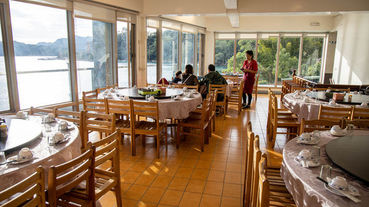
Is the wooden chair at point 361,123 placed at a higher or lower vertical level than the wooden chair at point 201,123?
higher

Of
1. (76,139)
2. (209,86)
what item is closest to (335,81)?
(209,86)

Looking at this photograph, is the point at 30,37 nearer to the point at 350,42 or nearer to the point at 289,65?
the point at 350,42

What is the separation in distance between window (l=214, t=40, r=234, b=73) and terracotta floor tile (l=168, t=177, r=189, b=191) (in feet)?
28.0

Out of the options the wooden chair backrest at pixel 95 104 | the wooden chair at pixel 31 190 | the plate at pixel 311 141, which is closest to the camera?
the wooden chair at pixel 31 190

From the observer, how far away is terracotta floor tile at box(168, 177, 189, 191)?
9.60 ft

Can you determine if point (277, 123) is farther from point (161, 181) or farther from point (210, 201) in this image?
point (161, 181)

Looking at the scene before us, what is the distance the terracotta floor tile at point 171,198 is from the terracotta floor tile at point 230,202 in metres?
0.46

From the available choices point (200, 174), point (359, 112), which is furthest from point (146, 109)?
point (359, 112)

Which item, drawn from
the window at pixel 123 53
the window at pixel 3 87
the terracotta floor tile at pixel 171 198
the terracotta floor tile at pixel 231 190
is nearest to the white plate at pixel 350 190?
the terracotta floor tile at pixel 231 190

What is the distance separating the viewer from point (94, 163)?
1.86m

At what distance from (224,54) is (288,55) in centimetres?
258

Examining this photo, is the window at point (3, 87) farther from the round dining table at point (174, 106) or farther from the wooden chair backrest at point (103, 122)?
the wooden chair backrest at point (103, 122)

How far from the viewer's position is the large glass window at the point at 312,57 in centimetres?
1033

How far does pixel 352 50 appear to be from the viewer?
7727 millimetres
